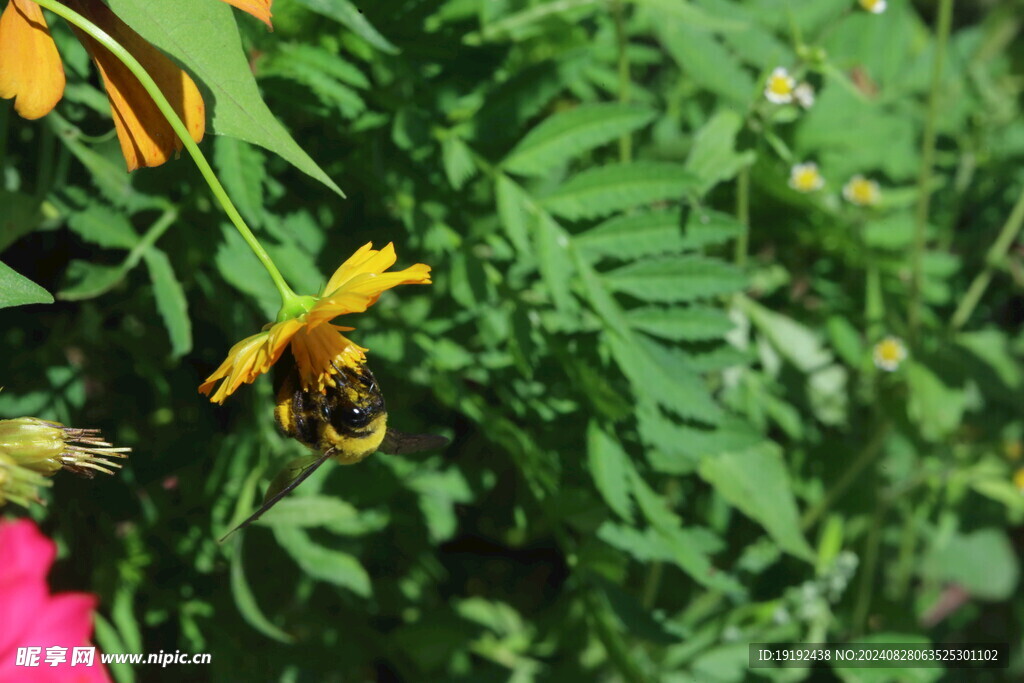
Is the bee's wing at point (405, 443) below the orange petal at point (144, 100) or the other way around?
below

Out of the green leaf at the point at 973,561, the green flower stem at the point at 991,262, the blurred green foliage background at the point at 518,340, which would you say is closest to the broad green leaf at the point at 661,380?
the blurred green foliage background at the point at 518,340

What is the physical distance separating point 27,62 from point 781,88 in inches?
35.8

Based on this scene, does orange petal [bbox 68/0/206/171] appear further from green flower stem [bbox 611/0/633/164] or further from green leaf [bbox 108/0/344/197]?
green flower stem [bbox 611/0/633/164]

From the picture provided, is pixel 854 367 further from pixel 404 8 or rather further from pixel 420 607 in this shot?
pixel 404 8

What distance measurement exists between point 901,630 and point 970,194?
28.8 inches

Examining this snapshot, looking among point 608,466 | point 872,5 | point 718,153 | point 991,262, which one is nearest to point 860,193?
point 991,262

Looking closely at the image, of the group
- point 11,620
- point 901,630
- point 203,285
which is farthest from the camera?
point 901,630

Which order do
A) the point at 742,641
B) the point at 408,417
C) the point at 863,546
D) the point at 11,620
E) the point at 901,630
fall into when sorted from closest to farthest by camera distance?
the point at 11,620, the point at 408,417, the point at 742,641, the point at 901,630, the point at 863,546

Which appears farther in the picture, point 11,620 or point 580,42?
point 580,42

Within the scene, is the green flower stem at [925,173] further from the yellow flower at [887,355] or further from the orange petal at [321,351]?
the orange petal at [321,351]

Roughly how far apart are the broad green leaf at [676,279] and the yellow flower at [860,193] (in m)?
0.58

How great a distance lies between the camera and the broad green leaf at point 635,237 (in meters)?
1.11

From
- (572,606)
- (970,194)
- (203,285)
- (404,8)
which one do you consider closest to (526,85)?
(404,8)

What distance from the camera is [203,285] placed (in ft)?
3.64
